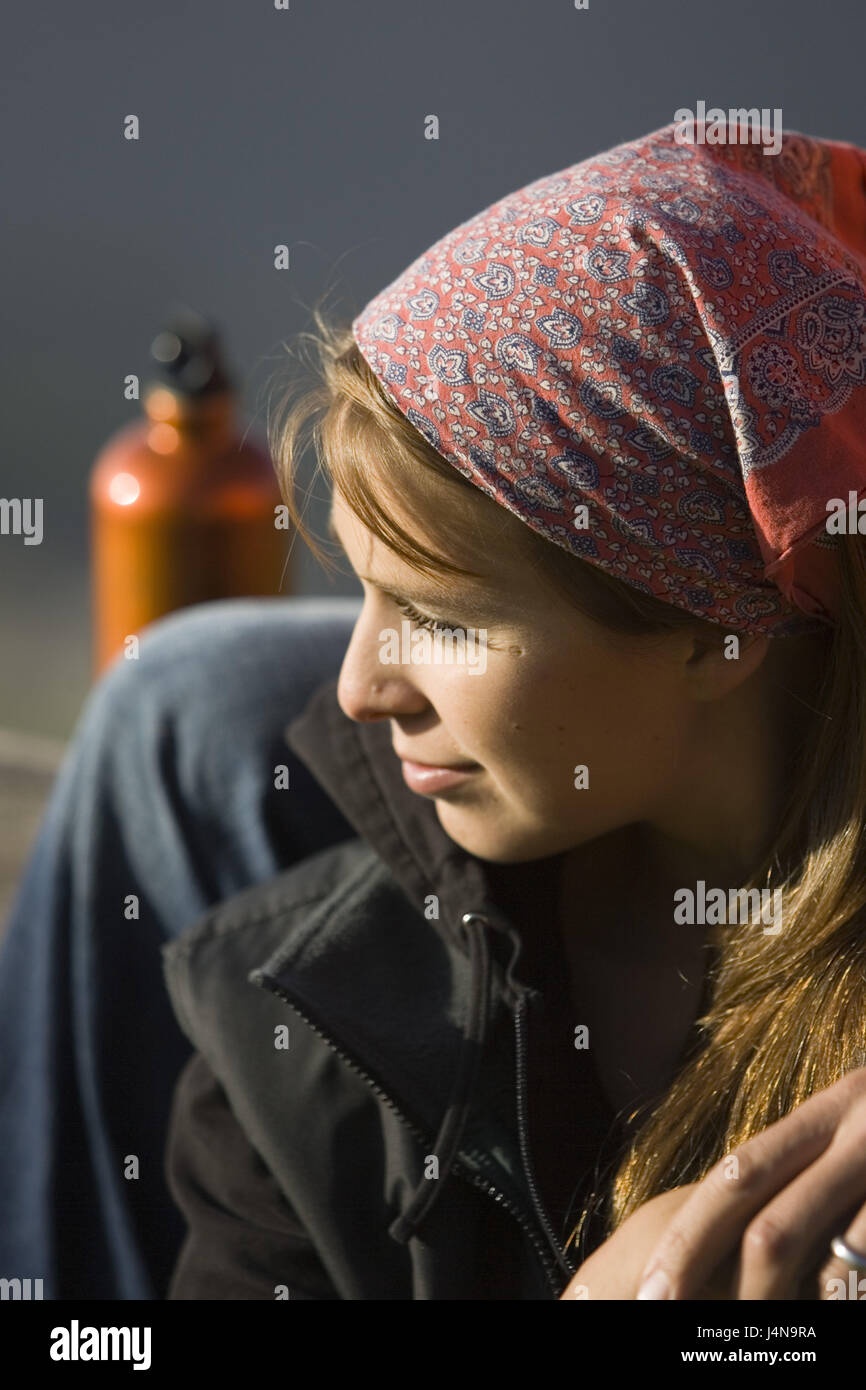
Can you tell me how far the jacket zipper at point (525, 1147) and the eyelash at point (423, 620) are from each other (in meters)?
0.39

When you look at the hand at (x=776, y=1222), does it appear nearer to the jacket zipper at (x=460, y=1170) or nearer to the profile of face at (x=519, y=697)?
the jacket zipper at (x=460, y=1170)

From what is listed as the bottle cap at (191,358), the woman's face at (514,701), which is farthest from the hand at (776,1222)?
the bottle cap at (191,358)

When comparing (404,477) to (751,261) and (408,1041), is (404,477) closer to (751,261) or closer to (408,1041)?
(751,261)

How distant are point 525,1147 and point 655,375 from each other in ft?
2.54

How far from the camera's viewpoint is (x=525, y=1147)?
1.58m

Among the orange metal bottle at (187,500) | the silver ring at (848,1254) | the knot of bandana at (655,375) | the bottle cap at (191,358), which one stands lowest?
the silver ring at (848,1254)

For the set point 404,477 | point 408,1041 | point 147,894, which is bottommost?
point 408,1041

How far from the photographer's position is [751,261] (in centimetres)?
139

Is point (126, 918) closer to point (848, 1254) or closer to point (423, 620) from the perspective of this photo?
point (423, 620)

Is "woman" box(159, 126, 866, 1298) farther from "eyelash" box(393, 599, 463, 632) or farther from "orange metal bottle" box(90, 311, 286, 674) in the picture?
"orange metal bottle" box(90, 311, 286, 674)

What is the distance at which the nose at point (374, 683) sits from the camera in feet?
5.04

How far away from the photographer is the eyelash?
1497 mm

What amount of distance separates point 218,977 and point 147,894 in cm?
51
